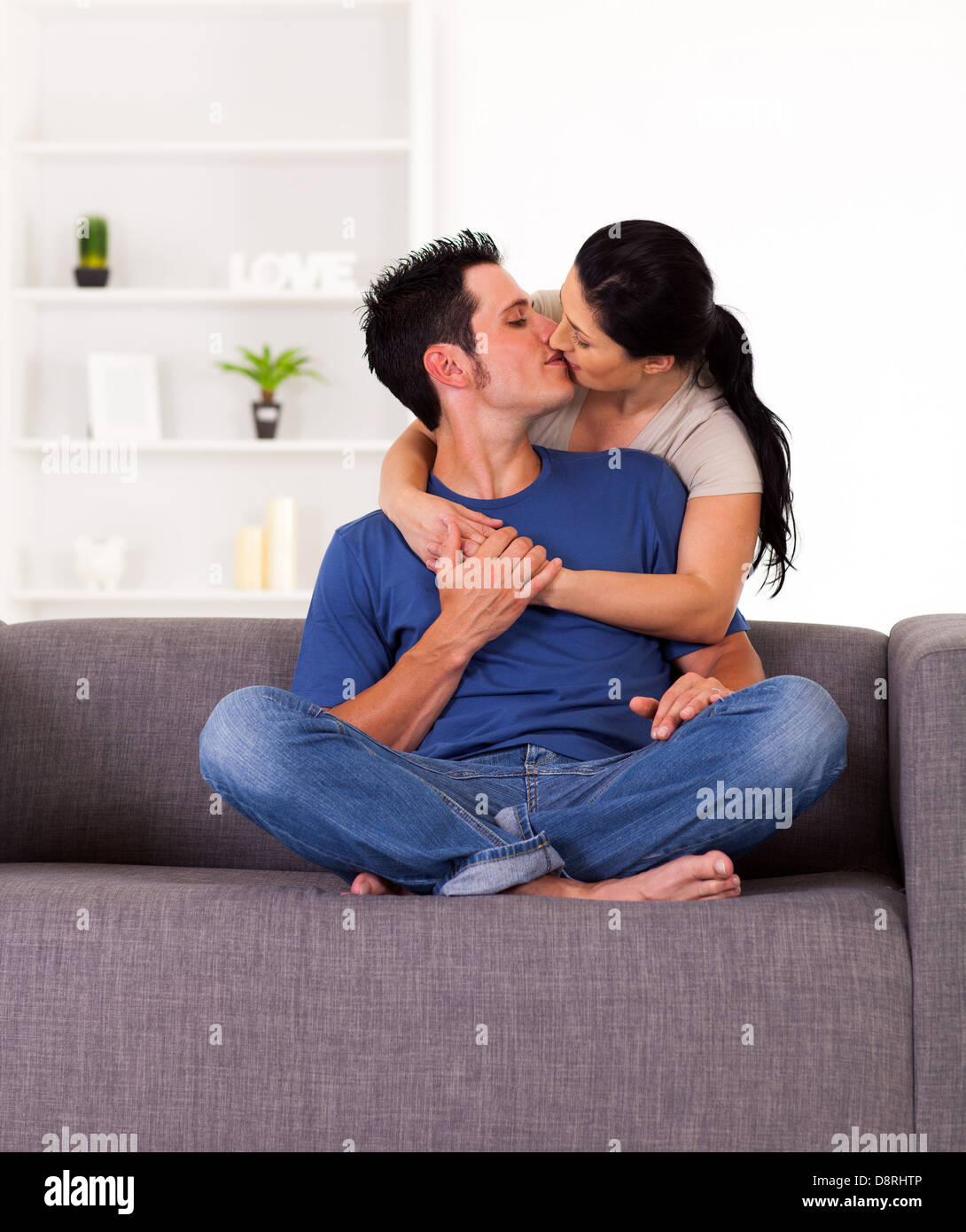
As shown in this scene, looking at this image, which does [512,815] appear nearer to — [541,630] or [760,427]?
[541,630]

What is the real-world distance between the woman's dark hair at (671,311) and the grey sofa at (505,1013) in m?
0.46

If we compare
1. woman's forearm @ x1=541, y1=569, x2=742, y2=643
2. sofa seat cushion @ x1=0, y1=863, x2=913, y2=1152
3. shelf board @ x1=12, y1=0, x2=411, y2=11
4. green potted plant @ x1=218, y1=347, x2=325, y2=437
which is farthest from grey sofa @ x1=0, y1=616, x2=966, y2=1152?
shelf board @ x1=12, y1=0, x2=411, y2=11

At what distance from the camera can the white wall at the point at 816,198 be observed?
3.63 metres

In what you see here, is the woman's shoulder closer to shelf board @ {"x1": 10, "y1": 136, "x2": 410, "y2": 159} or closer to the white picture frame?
shelf board @ {"x1": 10, "y1": 136, "x2": 410, "y2": 159}

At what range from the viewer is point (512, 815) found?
1421 mm

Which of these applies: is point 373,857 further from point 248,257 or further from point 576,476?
point 248,257

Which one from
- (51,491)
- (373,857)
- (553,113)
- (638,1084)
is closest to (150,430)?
(51,491)

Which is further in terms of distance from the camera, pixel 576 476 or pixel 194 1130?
pixel 576 476

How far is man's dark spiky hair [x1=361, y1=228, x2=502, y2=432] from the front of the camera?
1790mm

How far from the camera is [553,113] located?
371 centimetres

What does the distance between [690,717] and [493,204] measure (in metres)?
2.68

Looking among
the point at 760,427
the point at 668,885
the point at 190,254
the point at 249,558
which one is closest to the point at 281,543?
the point at 249,558

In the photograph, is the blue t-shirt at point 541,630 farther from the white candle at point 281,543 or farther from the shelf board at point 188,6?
the shelf board at point 188,6

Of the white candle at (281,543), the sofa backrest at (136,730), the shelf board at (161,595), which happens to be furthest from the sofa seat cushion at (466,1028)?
the white candle at (281,543)
